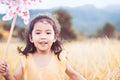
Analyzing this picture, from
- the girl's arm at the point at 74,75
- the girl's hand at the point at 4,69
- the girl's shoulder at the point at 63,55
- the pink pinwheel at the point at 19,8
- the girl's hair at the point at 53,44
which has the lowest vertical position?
the girl's arm at the point at 74,75

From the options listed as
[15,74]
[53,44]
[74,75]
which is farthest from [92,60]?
[15,74]

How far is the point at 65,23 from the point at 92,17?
201 millimetres

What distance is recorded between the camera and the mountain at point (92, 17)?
9.57 feet

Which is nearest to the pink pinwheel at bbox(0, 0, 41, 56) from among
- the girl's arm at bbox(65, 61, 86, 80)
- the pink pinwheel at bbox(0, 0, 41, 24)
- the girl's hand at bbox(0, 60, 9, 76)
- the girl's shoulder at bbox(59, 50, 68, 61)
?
the pink pinwheel at bbox(0, 0, 41, 24)

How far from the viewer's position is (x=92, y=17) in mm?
2939

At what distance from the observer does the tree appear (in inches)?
113

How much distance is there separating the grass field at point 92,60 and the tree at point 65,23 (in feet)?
0.17

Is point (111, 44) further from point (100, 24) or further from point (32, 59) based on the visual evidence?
point (32, 59)

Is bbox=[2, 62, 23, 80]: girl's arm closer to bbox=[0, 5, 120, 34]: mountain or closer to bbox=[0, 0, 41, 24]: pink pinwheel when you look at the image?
bbox=[0, 0, 41, 24]: pink pinwheel

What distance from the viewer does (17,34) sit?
9.46ft

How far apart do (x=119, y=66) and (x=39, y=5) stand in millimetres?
691

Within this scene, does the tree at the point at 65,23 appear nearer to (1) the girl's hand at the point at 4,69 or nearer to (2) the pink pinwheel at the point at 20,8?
(2) the pink pinwheel at the point at 20,8

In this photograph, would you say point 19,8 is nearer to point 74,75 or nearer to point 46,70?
point 46,70

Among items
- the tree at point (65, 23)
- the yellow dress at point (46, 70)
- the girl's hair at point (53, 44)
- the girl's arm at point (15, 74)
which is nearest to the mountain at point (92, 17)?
the tree at point (65, 23)
